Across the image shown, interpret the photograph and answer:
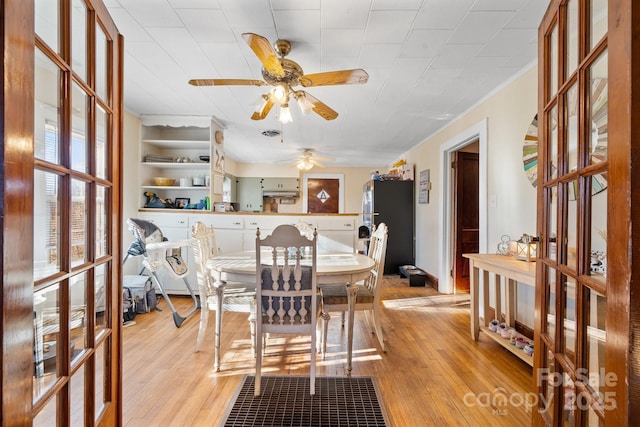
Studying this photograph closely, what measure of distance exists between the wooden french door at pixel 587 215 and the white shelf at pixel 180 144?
368 centimetres

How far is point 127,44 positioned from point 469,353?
345 centimetres

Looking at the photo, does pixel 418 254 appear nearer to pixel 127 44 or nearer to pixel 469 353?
pixel 469 353

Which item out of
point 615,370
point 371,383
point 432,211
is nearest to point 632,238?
point 615,370

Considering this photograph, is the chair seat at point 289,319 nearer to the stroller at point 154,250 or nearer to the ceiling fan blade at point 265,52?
the stroller at point 154,250

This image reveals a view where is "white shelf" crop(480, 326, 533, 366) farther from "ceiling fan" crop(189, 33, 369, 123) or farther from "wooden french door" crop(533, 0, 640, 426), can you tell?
"ceiling fan" crop(189, 33, 369, 123)

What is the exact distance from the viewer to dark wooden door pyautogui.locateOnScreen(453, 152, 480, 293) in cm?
427

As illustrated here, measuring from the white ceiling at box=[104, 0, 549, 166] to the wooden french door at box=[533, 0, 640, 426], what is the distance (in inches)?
37.1

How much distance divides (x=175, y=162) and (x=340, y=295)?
2.92 metres

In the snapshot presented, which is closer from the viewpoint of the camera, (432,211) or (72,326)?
(72,326)

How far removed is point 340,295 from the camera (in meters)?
2.32

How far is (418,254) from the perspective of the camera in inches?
213

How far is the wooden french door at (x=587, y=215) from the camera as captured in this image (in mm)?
624

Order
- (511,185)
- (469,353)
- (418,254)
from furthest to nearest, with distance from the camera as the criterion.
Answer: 1. (418,254)
2. (511,185)
3. (469,353)

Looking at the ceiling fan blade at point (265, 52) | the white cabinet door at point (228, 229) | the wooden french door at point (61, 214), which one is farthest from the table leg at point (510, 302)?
the white cabinet door at point (228, 229)
